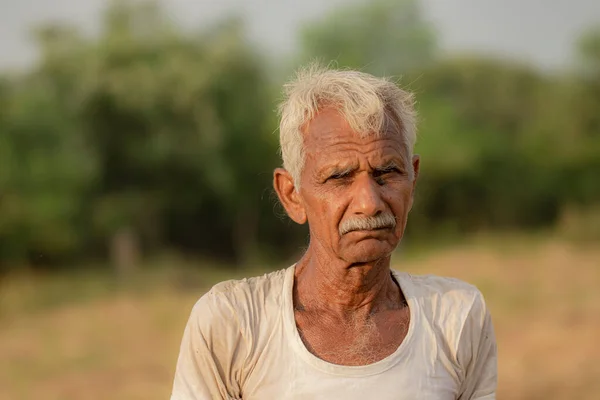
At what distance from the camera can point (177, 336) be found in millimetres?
13367

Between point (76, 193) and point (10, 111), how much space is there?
2.69 meters

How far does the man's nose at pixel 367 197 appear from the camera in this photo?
2227mm

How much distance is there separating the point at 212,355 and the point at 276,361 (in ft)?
0.59

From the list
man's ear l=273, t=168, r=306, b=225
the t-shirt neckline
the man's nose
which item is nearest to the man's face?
the man's nose

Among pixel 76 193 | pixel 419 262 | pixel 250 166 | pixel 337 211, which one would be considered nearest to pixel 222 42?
pixel 250 166

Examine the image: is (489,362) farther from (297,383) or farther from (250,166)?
(250,166)

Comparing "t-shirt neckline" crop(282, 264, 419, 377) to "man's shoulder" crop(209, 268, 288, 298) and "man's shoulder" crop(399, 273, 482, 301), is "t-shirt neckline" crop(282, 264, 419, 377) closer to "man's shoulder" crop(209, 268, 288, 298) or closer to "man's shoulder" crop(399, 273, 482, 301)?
"man's shoulder" crop(209, 268, 288, 298)

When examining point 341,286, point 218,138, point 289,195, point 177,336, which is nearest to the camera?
point 341,286

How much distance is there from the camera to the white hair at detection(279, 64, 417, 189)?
228 centimetres

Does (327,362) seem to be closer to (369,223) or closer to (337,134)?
(369,223)

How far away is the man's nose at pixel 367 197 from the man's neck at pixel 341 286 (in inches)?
8.1

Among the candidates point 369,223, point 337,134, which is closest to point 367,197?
point 369,223

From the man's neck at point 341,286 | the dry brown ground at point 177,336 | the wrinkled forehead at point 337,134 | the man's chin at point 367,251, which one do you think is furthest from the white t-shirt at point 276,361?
the dry brown ground at point 177,336

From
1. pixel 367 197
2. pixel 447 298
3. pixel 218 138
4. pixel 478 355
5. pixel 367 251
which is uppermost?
pixel 218 138
